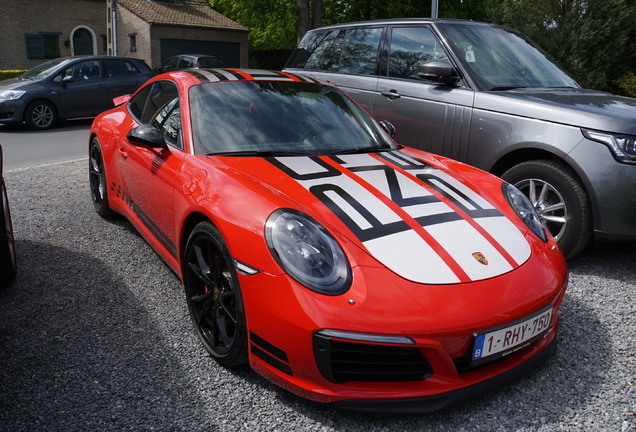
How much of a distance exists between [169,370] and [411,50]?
3.81m

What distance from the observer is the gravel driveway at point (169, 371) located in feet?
7.77

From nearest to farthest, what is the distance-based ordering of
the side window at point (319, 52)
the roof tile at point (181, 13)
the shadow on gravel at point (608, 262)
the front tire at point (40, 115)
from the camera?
the shadow on gravel at point (608, 262)
the side window at point (319, 52)
the front tire at point (40, 115)
the roof tile at point (181, 13)

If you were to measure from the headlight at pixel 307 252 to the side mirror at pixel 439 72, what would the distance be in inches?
103

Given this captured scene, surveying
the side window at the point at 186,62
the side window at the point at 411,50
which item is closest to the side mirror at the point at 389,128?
the side window at the point at 411,50

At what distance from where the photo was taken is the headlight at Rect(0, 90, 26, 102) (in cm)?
1087

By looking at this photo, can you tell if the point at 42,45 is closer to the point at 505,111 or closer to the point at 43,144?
the point at 43,144

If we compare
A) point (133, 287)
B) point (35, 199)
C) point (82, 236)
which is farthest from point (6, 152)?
point (133, 287)

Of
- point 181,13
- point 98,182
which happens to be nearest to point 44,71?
point 98,182

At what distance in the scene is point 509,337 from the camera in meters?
2.37

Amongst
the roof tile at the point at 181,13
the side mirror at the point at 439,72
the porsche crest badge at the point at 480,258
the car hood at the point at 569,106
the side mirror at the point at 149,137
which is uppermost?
the roof tile at the point at 181,13

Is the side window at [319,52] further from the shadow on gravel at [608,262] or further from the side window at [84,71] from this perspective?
the side window at [84,71]

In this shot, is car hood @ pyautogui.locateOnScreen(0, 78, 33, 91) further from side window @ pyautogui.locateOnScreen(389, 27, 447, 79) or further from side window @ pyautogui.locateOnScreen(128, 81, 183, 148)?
side window @ pyautogui.locateOnScreen(389, 27, 447, 79)

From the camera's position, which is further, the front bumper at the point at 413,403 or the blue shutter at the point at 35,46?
the blue shutter at the point at 35,46

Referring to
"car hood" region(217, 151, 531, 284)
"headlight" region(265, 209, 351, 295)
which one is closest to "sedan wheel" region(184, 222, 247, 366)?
"headlight" region(265, 209, 351, 295)
